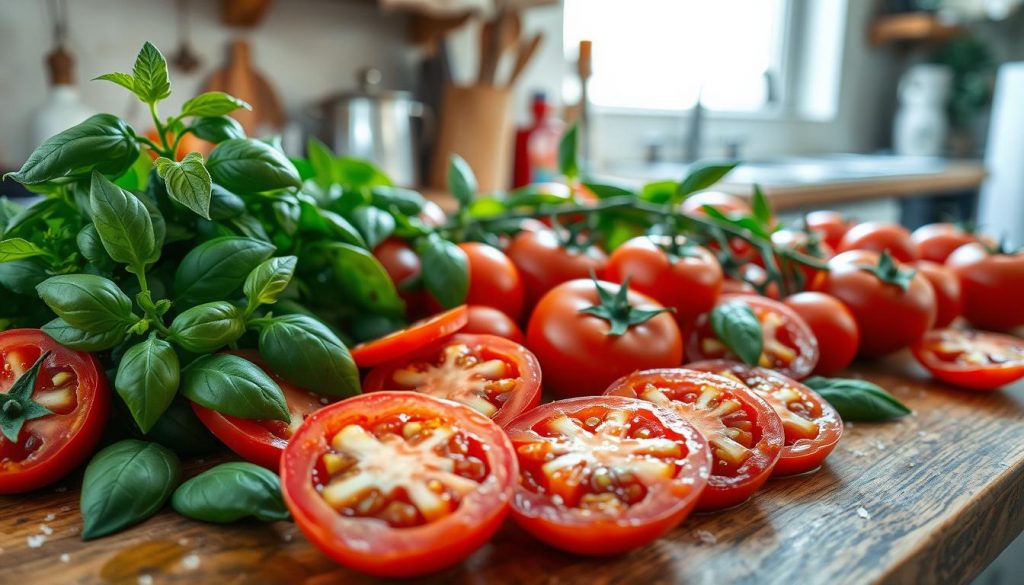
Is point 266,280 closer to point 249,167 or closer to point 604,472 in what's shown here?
point 249,167

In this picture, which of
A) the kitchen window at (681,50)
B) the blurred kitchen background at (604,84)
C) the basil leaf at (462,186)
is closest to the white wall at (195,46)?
the blurred kitchen background at (604,84)

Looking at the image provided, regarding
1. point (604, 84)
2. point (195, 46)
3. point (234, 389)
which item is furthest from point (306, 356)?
point (604, 84)

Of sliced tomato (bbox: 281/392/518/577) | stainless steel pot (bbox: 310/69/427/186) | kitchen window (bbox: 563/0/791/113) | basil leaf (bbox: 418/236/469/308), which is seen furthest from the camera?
kitchen window (bbox: 563/0/791/113)

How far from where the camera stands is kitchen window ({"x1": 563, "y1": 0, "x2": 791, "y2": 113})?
10.5 feet

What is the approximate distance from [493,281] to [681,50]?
310 cm

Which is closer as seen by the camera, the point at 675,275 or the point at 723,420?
Result: the point at 723,420

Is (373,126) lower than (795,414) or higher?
higher

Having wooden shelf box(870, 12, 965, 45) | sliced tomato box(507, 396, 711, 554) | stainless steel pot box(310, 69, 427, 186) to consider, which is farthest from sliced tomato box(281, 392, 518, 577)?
wooden shelf box(870, 12, 965, 45)

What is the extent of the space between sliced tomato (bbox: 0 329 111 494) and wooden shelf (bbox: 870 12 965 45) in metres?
4.41

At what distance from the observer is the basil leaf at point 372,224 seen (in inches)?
31.8

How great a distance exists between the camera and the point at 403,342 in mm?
655

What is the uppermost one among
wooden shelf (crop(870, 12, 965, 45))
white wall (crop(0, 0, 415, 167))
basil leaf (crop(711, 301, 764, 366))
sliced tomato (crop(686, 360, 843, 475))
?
wooden shelf (crop(870, 12, 965, 45))

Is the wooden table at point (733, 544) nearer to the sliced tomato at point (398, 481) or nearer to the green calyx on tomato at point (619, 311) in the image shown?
the sliced tomato at point (398, 481)

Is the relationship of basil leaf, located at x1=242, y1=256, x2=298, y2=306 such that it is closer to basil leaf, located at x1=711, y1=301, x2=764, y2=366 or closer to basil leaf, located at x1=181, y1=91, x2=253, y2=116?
basil leaf, located at x1=181, y1=91, x2=253, y2=116
